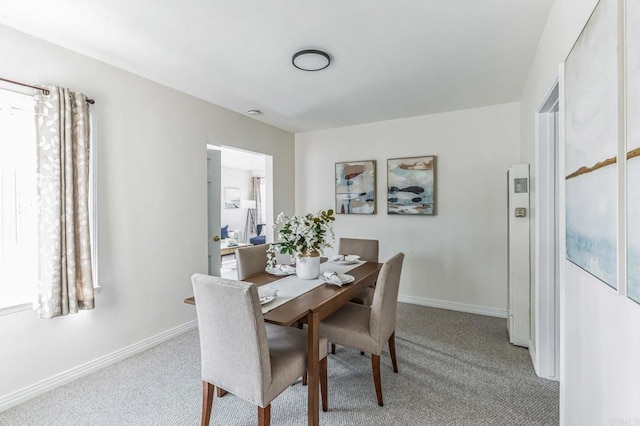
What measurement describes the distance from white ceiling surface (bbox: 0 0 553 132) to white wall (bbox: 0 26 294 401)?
152mm

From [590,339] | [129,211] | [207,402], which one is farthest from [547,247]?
[129,211]

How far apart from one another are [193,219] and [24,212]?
52.5 inches

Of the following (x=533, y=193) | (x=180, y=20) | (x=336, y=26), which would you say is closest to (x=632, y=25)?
(x=336, y=26)

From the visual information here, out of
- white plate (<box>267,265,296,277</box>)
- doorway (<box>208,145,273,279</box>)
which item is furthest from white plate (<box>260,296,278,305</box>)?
doorway (<box>208,145,273,279</box>)

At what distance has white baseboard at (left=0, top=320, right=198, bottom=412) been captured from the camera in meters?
1.97

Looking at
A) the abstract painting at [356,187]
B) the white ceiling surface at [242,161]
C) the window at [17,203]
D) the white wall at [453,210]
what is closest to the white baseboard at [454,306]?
the white wall at [453,210]

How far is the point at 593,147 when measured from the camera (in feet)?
3.60

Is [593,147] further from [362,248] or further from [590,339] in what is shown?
[362,248]

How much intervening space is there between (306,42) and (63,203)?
2053 millimetres

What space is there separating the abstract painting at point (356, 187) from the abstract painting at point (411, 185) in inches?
9.6

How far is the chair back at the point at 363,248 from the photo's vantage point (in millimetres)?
3204

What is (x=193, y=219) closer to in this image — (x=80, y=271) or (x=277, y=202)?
(x=80, y=271)

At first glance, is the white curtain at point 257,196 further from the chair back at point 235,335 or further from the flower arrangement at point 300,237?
the chair back at point 235,335

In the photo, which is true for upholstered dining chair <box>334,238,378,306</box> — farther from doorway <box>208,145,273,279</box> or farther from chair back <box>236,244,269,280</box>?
doorway <box>208,145,273,279</box>
